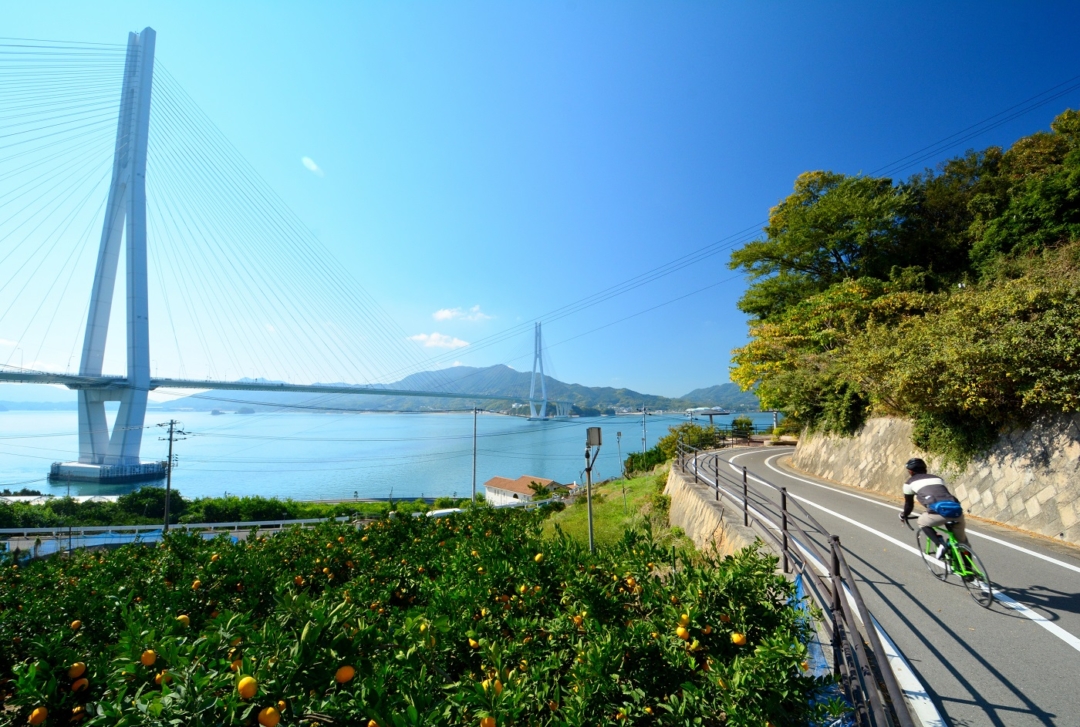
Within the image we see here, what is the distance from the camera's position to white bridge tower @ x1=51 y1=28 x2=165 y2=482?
25.6 meters

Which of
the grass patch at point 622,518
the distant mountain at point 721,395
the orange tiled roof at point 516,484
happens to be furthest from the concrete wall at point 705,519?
the distant mountain at point 721,395

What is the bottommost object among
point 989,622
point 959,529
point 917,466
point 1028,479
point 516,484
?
point 516,484

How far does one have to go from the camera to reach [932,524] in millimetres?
3779

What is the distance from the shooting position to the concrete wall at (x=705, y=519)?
5.14m

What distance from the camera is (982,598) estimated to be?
→ 3.51 meters

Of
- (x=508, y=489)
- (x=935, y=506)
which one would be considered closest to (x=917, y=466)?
(x=935, y=506)

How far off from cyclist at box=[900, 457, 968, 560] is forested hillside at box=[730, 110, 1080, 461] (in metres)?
2.69

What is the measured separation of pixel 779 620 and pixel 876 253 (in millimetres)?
16552

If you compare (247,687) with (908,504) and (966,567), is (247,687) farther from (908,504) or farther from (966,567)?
(908,504)

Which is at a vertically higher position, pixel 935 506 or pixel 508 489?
pixel 935 506

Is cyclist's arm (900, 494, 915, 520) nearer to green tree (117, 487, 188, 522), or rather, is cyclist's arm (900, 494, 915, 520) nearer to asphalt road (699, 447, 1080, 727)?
asphalt road (699, 447, 1080, 727)

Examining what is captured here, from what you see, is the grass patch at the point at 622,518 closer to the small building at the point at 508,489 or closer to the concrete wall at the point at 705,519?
the concrete wall at the point at 705,519

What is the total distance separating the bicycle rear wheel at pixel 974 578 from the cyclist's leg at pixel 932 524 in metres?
0.18

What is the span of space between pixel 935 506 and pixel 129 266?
34365 millimetres
